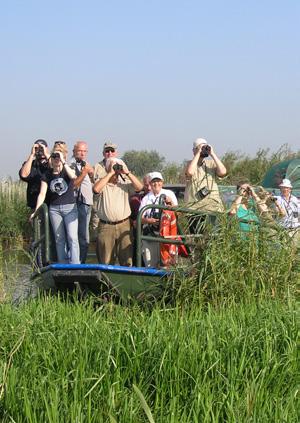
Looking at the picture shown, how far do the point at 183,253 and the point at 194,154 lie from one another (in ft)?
3.99

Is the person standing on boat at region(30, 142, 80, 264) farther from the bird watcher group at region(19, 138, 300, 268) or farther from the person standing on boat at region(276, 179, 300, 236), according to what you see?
the person standing on boat at region(276, 179, 300, 236)

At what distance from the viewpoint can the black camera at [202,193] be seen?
31.7ft

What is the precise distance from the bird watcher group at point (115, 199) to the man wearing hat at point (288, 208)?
0.02 metres

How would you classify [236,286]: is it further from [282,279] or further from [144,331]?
[144,331]

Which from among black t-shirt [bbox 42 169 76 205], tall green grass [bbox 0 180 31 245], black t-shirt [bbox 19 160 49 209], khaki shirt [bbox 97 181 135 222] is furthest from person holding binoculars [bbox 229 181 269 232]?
tall green grass [bbox 0 180 31 245]

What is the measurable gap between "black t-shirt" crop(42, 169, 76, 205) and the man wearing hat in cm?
231

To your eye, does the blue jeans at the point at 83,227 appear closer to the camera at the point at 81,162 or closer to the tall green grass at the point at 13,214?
the camera at the point at 81,162

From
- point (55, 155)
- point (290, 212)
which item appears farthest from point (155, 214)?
point (290, 212)

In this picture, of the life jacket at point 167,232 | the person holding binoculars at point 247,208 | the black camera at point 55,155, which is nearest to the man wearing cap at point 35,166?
the black camera at point 55,155

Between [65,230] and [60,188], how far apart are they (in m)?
0.47

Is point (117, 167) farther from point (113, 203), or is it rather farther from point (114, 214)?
point (114, 214)

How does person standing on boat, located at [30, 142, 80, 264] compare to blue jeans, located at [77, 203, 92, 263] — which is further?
blue jeans, located at [77, 203, 92, 263]

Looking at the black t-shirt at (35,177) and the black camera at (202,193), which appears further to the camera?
the black t-shirt at (35,177)

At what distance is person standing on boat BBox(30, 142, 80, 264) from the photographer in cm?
1006
